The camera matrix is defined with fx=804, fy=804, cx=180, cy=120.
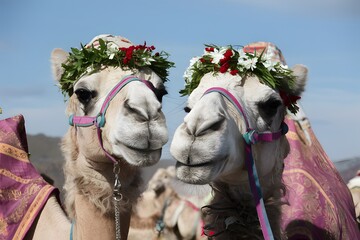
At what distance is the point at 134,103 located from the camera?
15.2 ft

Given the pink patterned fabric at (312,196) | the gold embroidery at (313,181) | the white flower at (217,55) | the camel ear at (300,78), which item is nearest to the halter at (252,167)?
the white flower at (217,55)

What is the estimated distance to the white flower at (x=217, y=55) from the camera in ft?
15.5

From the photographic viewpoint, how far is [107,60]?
5.11m

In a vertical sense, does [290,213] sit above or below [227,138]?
below

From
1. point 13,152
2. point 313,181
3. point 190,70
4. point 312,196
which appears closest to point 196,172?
point 190,70

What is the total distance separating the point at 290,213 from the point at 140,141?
1.48 meters

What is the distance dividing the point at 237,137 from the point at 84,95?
3.80 feet

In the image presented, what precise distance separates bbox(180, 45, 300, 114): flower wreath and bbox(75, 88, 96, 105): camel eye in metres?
0.60

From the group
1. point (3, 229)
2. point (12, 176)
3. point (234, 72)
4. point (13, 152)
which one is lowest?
point (3, 229)

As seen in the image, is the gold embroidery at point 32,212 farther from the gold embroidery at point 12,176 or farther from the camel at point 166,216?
the camel at point 166,216

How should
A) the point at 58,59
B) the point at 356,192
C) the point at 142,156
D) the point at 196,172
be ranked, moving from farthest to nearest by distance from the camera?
the point at 356,192 < the point at 58,59 < the point at 142,156 < the point at 196,172

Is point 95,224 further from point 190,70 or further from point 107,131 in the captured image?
point 190,70

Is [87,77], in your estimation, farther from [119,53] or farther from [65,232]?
[65,232]

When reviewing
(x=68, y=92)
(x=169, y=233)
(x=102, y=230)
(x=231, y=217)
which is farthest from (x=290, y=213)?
(x=169, y=233)
